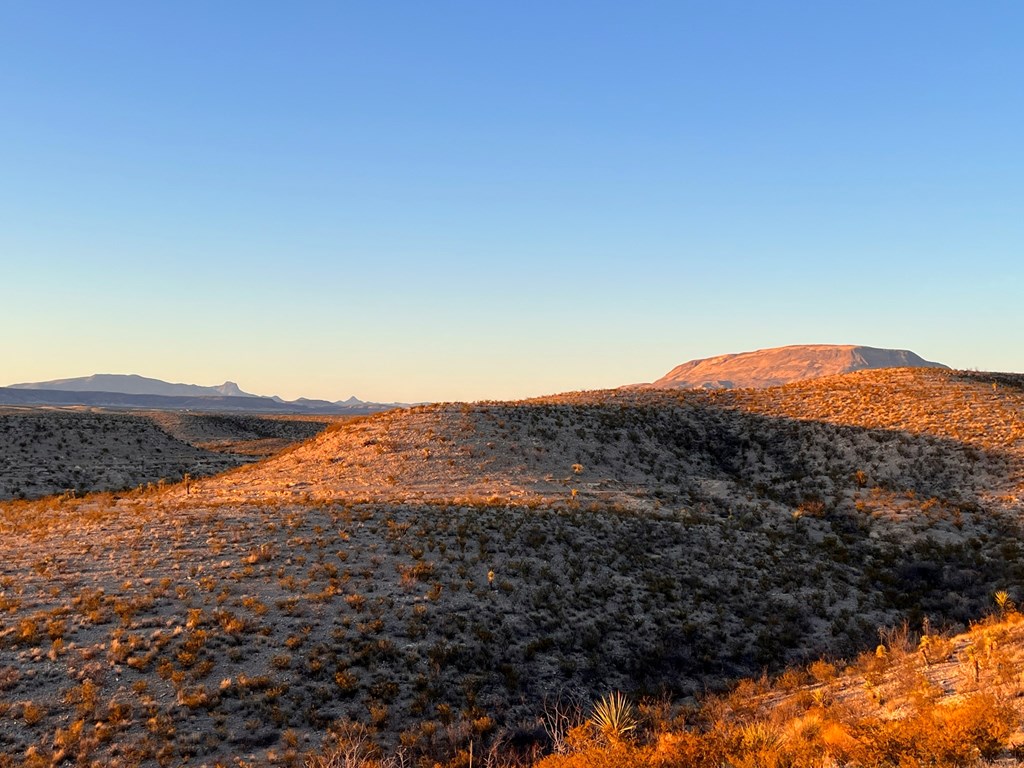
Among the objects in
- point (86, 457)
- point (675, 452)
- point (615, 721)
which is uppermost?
point (675, 452)

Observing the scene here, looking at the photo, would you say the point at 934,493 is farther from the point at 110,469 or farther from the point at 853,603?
the point at 110,469

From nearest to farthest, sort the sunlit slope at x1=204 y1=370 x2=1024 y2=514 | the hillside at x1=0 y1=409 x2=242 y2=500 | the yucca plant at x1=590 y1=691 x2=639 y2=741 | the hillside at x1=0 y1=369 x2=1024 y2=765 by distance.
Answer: the yucca plant at x1=590 y1=691 x2=639 y2=741 → the hillside at x1=0 y1=369 x2=1024 y2=765 → the sunlit slope at x1=204 y1=370 x2=1024 y2=514 → the hillside at x1=0 y1=409 x2=242 y2=500

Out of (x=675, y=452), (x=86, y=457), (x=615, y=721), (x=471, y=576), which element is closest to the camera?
(x=615, y=721)

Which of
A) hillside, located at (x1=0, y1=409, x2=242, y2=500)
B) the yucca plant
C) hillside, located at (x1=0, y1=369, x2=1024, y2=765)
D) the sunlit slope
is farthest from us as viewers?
hillside, located at (x1=0, y1=409, x2=242, y2=500)

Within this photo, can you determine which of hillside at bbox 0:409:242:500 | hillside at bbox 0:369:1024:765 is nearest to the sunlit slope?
hillside at bbox 0:369:1024:765

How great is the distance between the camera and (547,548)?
23.6 m

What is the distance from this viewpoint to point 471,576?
20.7m

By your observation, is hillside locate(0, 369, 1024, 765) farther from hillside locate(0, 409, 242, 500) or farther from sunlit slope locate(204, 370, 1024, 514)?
hillside locate(0, 409, 242, 500)

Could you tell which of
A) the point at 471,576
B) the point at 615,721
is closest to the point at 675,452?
the point at 471,576

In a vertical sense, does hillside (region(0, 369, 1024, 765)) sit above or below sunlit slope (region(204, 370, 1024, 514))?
below

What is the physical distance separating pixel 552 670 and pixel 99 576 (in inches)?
586

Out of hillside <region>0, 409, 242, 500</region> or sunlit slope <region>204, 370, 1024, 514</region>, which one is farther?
hillside <region>0, 409, 242, 500</region>

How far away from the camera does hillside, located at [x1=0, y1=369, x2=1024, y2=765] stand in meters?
13.5

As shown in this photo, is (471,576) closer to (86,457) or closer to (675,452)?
(675,452)
